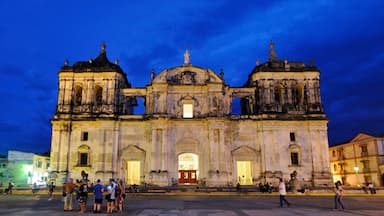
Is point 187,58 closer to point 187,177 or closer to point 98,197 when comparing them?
point 187,177

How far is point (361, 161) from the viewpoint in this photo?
50.6 meters

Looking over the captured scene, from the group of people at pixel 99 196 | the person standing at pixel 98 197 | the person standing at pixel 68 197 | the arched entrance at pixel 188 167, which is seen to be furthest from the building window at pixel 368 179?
the person standing at pixel 68 197

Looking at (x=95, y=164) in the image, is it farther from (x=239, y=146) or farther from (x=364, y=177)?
(x=364, y=177)

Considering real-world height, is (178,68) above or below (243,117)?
above

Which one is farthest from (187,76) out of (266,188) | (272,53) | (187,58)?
(266,188)

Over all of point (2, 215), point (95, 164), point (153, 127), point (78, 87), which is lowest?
point (2, 215)

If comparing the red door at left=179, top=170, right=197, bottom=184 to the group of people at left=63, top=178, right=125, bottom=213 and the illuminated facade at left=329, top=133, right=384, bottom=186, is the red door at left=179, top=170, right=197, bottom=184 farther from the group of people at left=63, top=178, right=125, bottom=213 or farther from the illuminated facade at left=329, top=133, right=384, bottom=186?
the illuminated facade at left=329, top=133, right=384, bottom=186

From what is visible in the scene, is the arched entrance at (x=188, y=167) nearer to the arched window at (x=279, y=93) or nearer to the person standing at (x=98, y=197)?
the arched window at (x=279, y=93)

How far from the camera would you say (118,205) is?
16312 mm

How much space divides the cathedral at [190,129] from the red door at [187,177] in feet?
0.39

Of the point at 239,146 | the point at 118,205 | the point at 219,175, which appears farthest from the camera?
the point at 239,146

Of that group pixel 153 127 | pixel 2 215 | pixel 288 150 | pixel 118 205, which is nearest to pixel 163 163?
pixel 153 127

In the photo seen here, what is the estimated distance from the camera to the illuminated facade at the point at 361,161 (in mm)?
47406

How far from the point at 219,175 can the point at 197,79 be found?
12.0m
